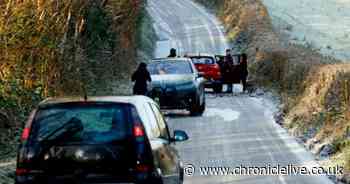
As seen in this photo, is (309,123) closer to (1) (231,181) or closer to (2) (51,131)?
(1) (231,181)

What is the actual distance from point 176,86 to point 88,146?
15.6 m

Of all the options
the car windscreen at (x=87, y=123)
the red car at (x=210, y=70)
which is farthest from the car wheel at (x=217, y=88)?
the car windscreen at (x=87, y=123)

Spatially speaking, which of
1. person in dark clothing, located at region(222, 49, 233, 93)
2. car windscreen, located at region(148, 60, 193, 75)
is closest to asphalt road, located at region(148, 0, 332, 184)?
car windscreen, located at region(148, 60, 193, 75)

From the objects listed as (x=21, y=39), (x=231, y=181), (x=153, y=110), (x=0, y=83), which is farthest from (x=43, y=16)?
(x=153, y=110)

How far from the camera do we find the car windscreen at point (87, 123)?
898cm

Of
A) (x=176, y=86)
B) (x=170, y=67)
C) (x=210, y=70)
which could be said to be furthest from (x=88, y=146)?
(x=210, y=70)

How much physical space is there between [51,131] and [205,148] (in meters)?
9.28

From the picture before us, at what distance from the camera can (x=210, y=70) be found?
34.8 meters

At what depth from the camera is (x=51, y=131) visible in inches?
355

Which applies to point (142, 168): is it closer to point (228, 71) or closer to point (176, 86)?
point (176, 86)

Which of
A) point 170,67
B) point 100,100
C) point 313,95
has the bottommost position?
point 313,95

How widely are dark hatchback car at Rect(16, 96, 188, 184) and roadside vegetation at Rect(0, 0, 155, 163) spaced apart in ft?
3.43

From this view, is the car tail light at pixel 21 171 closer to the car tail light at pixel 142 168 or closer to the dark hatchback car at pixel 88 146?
the dark hatchback car at pixel 88 146

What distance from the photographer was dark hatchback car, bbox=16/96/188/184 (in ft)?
29.1
